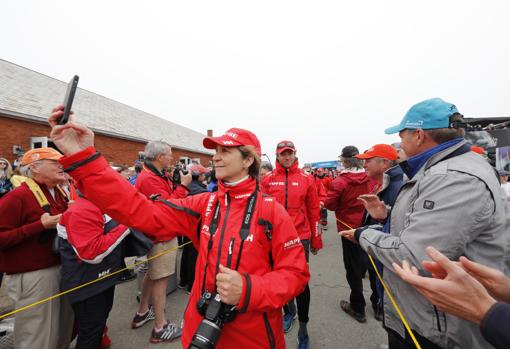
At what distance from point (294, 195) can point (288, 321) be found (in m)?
1.87

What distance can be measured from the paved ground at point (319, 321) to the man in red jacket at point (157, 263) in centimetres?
14

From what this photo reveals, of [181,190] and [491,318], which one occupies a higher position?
→ [491,318]

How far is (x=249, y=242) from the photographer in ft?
4.72

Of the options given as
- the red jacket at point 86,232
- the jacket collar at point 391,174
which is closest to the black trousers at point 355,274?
the jacket collar at point 391,174

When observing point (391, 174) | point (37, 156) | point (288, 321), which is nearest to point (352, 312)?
point (288, 321)

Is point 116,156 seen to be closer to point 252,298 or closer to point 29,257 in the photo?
point 29,257

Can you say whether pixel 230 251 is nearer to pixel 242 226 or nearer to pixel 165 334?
pixel 242 226

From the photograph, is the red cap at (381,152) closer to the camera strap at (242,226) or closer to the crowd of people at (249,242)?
the crowd of people at (249,242)

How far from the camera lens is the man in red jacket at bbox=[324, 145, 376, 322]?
3480mm

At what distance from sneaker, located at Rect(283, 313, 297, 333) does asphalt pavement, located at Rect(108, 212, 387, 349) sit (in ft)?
0.21

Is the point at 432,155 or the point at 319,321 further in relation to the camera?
the point at 319,321

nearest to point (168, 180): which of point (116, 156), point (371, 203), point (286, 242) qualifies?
point (286, 242)

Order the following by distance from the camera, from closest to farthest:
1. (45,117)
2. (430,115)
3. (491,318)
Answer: (491,318)
(430,115)
(45,117)

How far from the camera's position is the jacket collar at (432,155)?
4.62 ft
